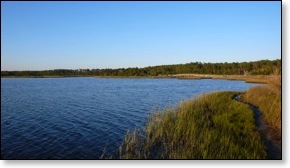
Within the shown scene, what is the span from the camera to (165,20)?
5.40 m

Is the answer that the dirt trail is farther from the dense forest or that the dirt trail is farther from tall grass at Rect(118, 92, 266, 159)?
the dense forest

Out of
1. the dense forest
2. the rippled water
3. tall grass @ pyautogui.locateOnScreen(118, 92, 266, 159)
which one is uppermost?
the dense forest

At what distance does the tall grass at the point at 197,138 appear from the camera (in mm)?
4809

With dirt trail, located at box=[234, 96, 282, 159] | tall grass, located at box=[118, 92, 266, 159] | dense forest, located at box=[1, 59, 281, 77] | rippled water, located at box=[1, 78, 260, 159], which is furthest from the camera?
dense forest, located at box=[1, 59, 281, 77]

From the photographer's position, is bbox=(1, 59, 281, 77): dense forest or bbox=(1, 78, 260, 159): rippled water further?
bbox=(1, 59, 281, 77): dense forest

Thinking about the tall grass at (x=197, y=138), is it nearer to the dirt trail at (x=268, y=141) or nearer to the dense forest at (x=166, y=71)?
the dirt trail at (x=268, y=141)

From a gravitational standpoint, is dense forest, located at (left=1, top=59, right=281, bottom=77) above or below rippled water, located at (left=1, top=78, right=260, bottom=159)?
above

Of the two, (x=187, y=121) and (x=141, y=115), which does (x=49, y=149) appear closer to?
(x=187, y=121)

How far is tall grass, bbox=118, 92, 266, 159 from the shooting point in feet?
15.8

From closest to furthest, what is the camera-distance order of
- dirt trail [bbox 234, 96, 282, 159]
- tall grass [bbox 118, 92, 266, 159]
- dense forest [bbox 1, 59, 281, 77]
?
dirt trail [bbox 234, 96, 282, 159] < tall grass [bbox 118, 92, 266, 159] < dense forest [bbox 1, 59, 281, 77]

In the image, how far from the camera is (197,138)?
5605mm

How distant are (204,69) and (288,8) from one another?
41133 millimetres

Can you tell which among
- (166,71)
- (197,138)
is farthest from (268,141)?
(166,71)

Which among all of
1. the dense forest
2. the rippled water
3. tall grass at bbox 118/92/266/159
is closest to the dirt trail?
tall grass at bbox 118/92/266/159
